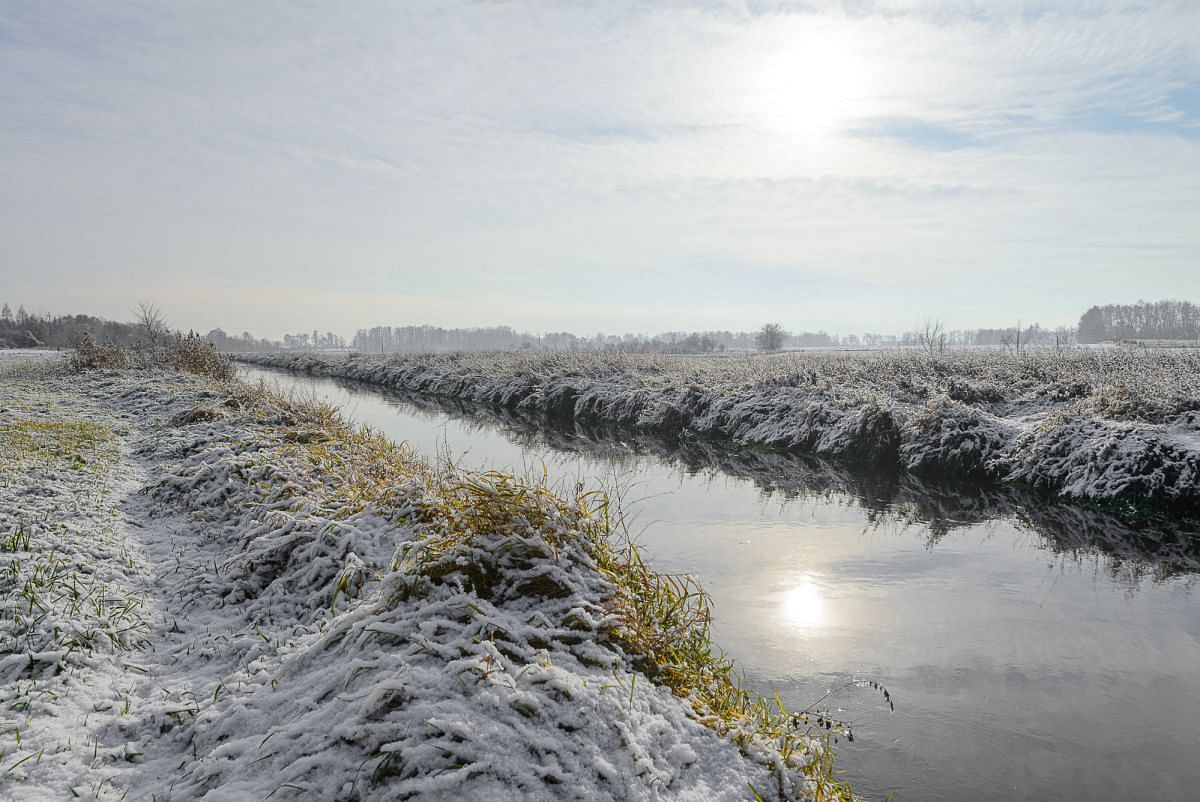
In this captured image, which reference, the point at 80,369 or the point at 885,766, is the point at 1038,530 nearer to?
the point at 885,766

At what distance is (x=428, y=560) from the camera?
417 centimetres

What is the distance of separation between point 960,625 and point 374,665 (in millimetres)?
6086

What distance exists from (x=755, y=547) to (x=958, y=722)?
14.3 ft

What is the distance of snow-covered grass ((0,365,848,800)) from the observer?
3010 mm

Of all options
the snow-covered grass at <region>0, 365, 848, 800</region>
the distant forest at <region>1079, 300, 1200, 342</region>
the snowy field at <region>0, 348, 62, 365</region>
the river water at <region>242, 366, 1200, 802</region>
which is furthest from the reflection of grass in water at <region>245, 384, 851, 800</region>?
the distant forest at <region>1079, 300, 1200, 342</region>

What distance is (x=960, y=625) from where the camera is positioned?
22.6 feet

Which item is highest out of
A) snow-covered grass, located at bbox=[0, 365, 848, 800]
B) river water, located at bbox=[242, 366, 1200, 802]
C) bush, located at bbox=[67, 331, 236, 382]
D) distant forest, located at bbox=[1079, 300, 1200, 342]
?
distant forest, located at bbox=[1079, 300, 1200, 342]

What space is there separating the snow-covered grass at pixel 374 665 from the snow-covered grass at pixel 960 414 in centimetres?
1024

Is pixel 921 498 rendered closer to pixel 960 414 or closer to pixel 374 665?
pixel 960 414

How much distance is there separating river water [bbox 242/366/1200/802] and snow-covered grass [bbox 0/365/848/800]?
3.45 feet

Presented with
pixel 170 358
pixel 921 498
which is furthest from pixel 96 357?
pixel 921 498

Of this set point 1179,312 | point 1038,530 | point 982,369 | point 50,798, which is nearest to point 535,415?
point 982,369

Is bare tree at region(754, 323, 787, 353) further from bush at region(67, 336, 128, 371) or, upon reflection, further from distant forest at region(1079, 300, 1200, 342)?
bush at region(67, 336, 128, 371)

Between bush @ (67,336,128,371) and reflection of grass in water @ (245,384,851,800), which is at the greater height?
bush @ (67,336,128,371)
